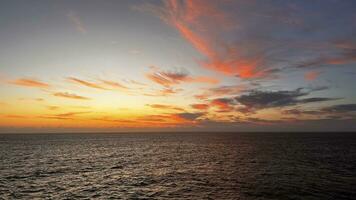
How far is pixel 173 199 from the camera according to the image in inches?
1222

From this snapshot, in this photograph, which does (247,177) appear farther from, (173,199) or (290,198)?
(173,199)

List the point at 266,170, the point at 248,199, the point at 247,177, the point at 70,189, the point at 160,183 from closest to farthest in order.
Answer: the point at 248,199 < the point at 70,189 < the point at 160,183 < the point at 247,177 < the point at 266,170

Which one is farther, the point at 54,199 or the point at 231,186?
the point at 231,186

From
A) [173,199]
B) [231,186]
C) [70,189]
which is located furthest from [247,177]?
[70,189]

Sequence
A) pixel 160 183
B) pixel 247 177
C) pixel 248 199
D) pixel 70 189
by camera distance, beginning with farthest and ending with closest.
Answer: pixel 247 177 < pixel 160 183 < pixel 70 189 < pixel 248 199

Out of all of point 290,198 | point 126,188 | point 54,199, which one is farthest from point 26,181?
point 290,198

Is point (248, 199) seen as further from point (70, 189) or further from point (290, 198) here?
point (70, 189)

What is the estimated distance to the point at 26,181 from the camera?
4028 cm

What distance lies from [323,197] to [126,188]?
2368cm

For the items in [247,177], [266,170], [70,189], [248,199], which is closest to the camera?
[248,199]

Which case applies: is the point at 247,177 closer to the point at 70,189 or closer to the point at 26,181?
the point at 70,189

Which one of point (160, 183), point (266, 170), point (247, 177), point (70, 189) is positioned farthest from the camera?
point (266, 170)

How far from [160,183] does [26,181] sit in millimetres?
19575

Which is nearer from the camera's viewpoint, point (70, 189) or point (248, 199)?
point (248, 199)
